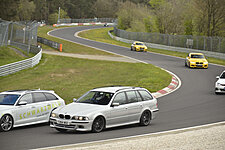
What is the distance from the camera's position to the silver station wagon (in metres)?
12.1

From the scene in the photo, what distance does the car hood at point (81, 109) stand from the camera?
12.1 meters

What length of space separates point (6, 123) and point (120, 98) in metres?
3.83

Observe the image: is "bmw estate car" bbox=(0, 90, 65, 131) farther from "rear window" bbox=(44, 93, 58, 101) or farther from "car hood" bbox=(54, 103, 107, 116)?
"car hood" bbox=(54, 103, 107, 116)

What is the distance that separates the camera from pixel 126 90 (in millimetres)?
13758

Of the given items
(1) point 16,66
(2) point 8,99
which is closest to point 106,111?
(2) point 8,99

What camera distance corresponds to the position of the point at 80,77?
32.8m

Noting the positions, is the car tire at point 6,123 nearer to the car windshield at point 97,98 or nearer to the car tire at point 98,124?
the car windshield at point 97,98

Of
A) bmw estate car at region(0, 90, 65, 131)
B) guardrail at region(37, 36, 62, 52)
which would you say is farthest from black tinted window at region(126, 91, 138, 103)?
guardrail at region(37, 36, 62, 52)

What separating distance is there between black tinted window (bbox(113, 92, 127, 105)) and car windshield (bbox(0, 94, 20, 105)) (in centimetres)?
355

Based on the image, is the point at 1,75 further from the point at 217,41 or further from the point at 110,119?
the point at 217,41

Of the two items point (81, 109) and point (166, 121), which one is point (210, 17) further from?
point (81, 109)

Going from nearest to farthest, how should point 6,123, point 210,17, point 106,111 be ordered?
1. point 106,111
2. point 6,123
3. point 210,17

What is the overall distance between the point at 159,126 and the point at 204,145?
3.77 m

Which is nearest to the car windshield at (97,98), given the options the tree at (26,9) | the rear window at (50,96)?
the rear window at (50,96)
